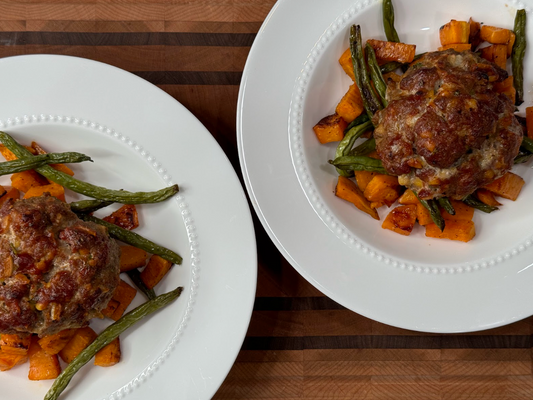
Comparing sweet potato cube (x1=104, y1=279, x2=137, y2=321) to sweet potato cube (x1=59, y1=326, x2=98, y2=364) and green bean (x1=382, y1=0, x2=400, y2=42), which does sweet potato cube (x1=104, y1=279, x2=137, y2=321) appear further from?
green bean (x1=382, y1=0, x2=400, y2=42)

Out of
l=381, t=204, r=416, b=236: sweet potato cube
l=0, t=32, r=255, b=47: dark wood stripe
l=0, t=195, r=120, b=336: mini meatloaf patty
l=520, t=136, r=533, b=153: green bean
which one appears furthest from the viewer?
l=0, t=32, r=255, b=47: dark wood stripe

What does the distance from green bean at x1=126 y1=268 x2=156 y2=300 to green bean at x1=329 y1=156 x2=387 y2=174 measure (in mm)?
1833

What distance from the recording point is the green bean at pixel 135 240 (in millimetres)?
3658

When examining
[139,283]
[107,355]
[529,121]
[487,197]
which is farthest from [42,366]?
[529,121]

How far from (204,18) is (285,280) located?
7.95 ft

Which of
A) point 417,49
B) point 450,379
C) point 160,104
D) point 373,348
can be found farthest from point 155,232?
point 450,379

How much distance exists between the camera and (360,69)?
3.58 meters

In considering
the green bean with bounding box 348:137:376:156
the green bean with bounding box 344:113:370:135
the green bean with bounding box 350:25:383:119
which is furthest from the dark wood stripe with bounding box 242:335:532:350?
the green bean with bounding box 350:25:383:119

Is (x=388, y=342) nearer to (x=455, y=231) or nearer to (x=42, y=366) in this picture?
(x=455, y=231)

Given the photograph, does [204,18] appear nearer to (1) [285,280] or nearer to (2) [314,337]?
(1) [285,280]

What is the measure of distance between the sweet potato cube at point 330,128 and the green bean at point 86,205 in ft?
5.79

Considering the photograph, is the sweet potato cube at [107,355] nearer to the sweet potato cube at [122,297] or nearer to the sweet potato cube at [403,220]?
the sweet potato cube at [122,297]

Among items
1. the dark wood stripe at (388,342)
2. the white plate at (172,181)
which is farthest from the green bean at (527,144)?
the white plate at (172,181)

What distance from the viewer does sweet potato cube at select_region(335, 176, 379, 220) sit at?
372cm
